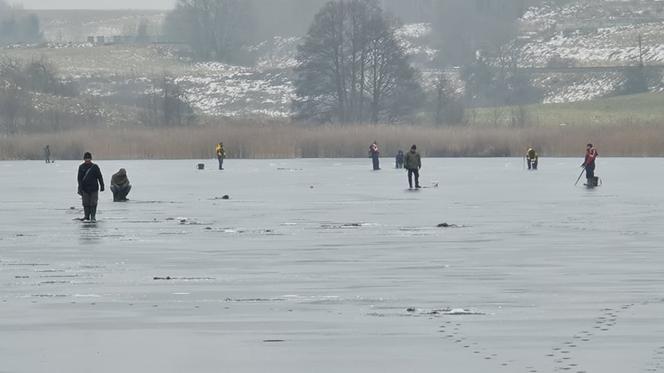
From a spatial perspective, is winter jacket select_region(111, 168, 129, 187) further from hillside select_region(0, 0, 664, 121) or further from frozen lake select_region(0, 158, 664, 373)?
hillside select_region(0, 0, 664, 121)

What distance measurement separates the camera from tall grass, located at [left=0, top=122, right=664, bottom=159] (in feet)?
272

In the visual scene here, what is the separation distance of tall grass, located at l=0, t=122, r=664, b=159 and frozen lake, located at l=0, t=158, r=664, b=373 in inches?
1564

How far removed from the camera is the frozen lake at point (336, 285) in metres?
14.4

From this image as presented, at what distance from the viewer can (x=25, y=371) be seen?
44.4ft

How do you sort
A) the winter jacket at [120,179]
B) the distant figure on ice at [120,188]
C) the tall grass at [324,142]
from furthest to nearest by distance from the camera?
1. the tall grass at [324,142]
2. the distant figure on ice at [120,188]
3. the winter jacket at [120,179]

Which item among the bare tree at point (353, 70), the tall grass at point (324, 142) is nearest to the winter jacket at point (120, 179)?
the tall grass at point (324, 142)

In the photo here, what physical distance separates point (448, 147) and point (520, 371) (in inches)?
2791

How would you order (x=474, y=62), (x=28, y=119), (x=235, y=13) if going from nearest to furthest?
(x=28, y=119)
(x=474, y=62)
(x=235, y=13)

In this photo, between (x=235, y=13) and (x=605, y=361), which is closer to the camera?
Result: (x=605, y=361)

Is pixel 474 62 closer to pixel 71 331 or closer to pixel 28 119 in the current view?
pixel 28 119

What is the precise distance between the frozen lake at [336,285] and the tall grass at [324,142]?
3973 centimetres

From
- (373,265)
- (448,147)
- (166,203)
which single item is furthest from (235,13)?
(373,265)

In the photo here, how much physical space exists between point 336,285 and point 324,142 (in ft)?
206

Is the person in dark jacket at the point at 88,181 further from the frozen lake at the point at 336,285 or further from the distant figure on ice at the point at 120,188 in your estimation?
the distant figure on ice at the point at 120,188
